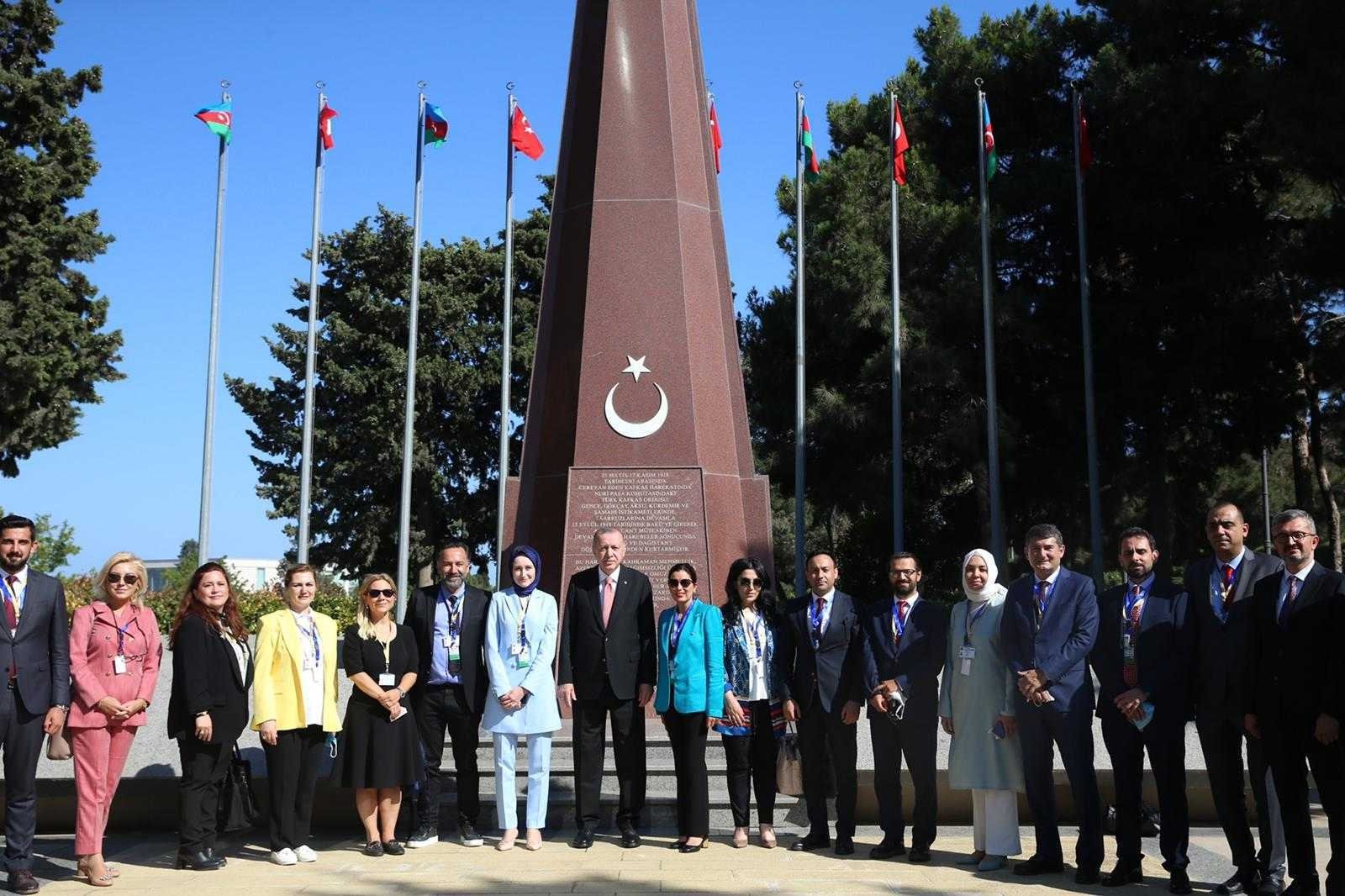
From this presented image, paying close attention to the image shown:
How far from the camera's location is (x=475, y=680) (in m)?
6.36

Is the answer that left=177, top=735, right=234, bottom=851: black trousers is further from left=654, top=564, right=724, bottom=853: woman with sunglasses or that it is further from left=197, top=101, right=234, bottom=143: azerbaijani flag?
left=197, top=101, right=234, bottom=143: azerbaijani flag

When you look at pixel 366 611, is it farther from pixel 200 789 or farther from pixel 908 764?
pixel 908 764

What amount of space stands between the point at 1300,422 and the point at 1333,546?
239 cm

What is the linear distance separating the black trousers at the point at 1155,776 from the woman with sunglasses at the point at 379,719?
327 cm

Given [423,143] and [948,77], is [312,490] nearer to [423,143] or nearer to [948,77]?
[423,143]

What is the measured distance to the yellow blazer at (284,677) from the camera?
5.98 meters

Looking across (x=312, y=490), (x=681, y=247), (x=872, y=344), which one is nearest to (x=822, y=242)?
(x=872, y=344)

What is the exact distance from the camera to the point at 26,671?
5.45 m

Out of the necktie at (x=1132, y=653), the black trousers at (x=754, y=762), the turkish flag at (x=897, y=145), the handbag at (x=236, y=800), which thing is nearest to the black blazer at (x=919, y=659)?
the black trousers at (x=754, y=762)

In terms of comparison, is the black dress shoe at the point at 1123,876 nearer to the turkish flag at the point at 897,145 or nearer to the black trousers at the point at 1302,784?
the black trousers at the point at 1302,784

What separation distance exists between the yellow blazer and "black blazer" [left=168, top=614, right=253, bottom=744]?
0.35 ft

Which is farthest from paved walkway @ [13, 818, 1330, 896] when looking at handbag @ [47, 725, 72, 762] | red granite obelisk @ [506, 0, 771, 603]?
red granite obelisk @ [506, 0, 771, 603]

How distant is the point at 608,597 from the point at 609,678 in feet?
1.38

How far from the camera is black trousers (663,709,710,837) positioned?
605 cm
